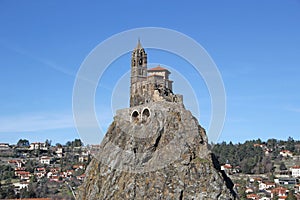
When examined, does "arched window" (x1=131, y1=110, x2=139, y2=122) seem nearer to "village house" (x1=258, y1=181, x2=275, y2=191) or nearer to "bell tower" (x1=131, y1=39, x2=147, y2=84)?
"bell tower" (x1=131, y1=39, x2=147, y2=84)

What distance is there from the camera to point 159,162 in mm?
43531

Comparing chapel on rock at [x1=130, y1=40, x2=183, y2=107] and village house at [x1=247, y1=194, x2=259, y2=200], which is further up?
chapel on rock at [x1=130, y1=40, x2=183, y2=107]

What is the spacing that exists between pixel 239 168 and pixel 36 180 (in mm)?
48645

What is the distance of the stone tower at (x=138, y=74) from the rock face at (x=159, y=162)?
233 centimetres

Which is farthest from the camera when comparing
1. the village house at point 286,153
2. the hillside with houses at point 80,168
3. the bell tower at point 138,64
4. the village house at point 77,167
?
the village house at point 286,153

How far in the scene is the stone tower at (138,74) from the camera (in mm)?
49844

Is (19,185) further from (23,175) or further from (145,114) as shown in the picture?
(145,114)

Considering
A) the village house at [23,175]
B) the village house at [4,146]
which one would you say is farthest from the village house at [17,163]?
the village house at [4,146]

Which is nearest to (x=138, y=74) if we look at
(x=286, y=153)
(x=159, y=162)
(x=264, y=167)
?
(x=159, y=162)

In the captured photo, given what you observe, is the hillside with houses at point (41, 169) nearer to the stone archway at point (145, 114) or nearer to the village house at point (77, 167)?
the village house at point (77, 167)

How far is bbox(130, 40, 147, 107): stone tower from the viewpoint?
49.8m

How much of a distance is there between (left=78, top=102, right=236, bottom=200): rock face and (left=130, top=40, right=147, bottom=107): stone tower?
7.65ft

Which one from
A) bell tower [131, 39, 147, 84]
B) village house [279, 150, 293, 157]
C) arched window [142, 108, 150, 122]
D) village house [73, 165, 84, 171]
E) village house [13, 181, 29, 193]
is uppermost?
village house [279, 150, 293, 157]

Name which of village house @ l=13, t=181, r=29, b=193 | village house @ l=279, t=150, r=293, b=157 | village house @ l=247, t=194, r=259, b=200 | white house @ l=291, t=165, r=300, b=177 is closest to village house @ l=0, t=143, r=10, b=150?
village house @ l=13, t=181, r=29, b=193
